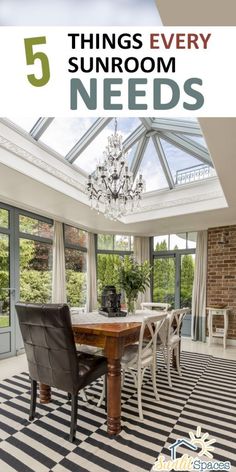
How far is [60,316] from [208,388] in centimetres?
226

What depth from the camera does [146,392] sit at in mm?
3049

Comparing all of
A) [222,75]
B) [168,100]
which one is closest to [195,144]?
[168,100]

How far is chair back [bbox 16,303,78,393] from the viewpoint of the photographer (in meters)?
2.03

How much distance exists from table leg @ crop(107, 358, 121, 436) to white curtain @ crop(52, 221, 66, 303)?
10.2 ft

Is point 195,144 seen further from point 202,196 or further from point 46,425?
point 46,425

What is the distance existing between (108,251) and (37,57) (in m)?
5.06

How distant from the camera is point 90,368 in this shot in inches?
89.1

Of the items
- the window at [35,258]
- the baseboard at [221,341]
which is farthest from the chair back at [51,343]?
the baseboard at [221,341]

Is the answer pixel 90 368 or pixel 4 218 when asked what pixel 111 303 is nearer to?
pixel 90 368

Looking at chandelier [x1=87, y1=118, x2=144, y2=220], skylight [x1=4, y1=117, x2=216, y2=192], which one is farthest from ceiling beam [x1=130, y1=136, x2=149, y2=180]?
chandelier [x1=87, y1=118, x2=144, y2=220]

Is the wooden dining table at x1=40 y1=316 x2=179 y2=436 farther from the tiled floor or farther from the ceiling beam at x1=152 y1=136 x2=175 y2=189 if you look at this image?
the ceiling beam at x1=152 y1=136 x2=175 y2=189

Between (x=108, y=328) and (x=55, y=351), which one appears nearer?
(x=55, y=351)

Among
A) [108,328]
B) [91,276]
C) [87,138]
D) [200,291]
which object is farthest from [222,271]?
[108,328]

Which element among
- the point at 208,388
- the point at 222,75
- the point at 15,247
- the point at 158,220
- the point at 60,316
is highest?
the point at 222,75
